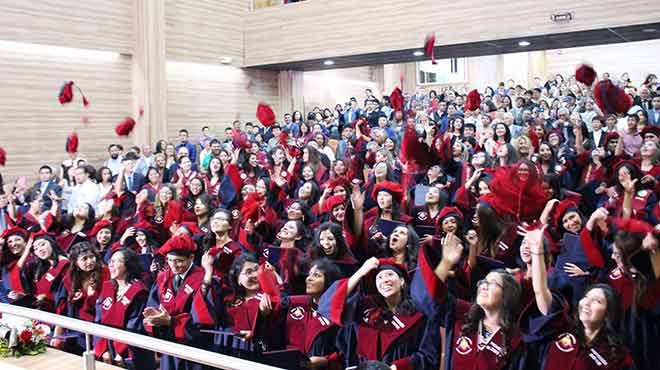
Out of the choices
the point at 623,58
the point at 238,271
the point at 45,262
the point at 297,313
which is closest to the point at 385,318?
the point at 297,313

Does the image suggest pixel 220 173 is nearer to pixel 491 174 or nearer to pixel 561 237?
pixel 491 174

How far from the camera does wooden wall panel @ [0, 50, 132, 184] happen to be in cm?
752

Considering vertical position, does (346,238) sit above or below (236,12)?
below

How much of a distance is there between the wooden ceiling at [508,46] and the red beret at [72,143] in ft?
11.1

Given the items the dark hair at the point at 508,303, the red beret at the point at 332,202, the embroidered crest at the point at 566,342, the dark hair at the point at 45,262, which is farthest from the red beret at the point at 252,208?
the embroidered crest at the point at 566,342

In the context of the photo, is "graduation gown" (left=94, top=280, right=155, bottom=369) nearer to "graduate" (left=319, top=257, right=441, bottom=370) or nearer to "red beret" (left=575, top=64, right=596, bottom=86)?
"graduate" (left=319, top=257, right=441, bottom=370)

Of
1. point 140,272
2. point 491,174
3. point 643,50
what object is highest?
point 643,50

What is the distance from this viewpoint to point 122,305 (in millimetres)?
3172

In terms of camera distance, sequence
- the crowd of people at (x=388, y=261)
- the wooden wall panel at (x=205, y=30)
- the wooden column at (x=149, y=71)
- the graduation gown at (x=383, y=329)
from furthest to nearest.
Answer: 1. the wooden wall panel at (x=205, y=30)
2. the wooden column at (x=149, y=71)
3. the graduation gown at (x=383, y=329)
4. the crowd of people at (x=388, y=261)

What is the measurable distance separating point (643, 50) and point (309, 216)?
11.2 meters

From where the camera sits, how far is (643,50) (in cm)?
1265

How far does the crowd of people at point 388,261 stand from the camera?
94.3 inches

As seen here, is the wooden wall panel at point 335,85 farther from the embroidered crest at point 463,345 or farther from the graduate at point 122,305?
the embroidered crest at point 463,345

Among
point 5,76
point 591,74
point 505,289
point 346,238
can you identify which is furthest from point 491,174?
point 5,76
